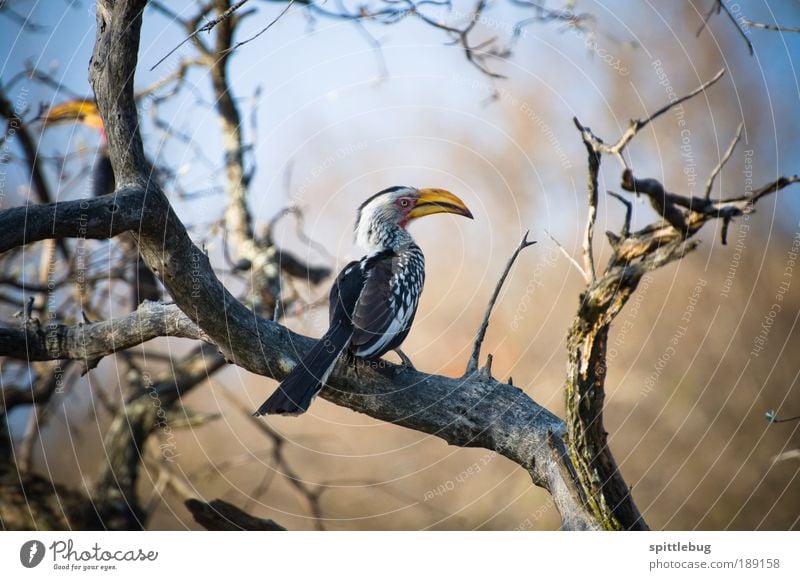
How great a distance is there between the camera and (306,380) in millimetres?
1762

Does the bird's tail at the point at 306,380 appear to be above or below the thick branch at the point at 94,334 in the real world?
below

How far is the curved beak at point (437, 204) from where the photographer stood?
2.27 m

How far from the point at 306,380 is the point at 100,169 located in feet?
5.17

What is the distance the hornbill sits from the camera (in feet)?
9.01

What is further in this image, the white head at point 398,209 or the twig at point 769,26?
the white head at point 398,209

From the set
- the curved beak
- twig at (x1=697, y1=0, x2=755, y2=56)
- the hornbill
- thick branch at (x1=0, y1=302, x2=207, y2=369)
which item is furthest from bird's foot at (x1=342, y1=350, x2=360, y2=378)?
twig at (x1=697, y1=0, x2=755, y2=56)

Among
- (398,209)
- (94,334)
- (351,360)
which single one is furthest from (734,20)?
(94,334)

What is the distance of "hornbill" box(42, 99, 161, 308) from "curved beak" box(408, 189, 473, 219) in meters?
1.08

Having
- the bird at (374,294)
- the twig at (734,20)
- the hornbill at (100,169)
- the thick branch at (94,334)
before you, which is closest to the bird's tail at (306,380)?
the bird at (374,294)

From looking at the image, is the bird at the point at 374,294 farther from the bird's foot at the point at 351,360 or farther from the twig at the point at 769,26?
the twig at the point at 769,26

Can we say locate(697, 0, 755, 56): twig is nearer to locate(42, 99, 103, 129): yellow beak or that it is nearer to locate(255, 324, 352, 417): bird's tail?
locate(255, 324, 352, 417): bird's tail

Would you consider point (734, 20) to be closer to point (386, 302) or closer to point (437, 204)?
point (437, 204)

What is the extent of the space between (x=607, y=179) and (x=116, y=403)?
75.1 inches

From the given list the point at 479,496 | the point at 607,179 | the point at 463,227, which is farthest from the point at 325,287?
the point at 607,179
